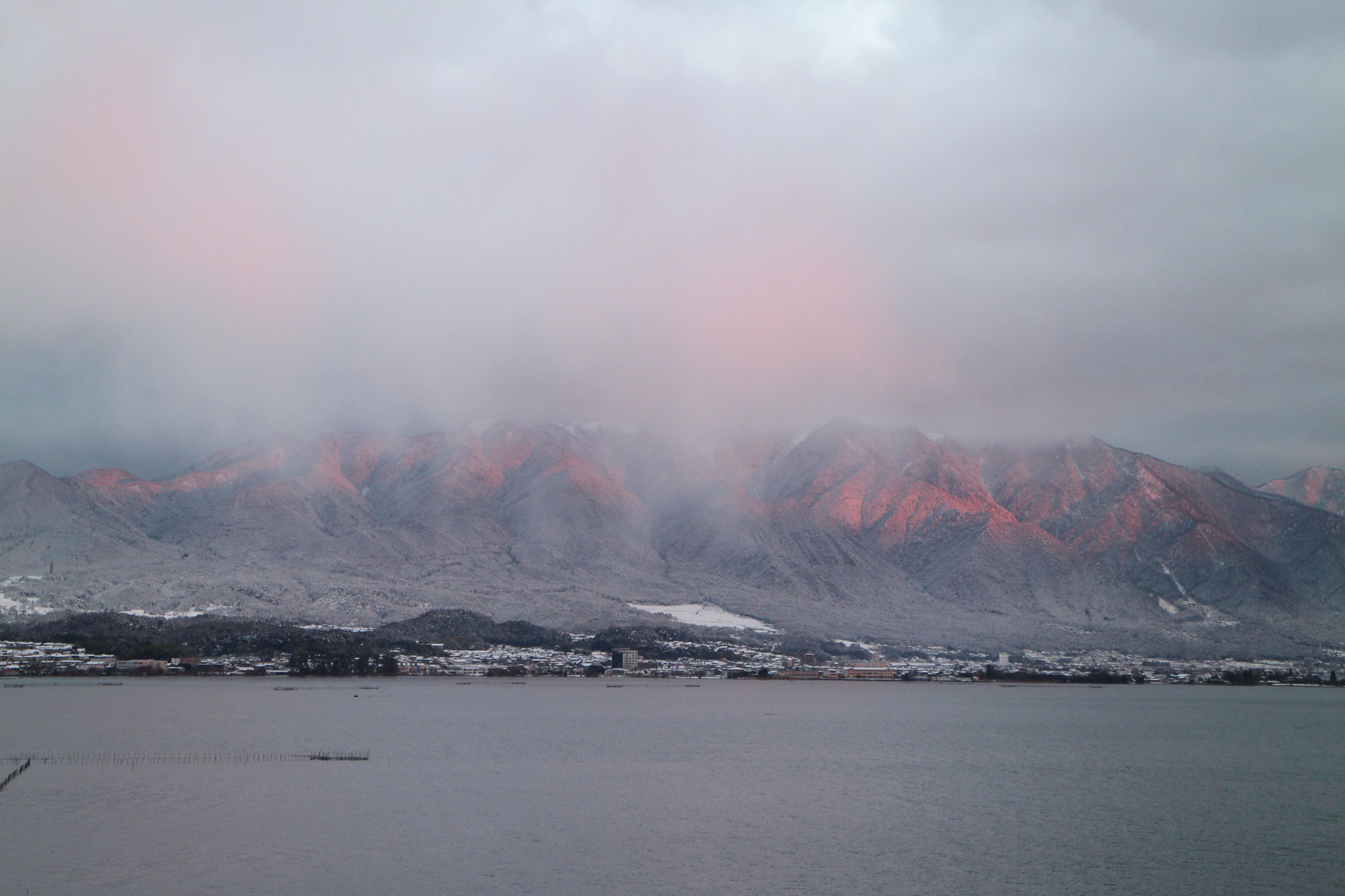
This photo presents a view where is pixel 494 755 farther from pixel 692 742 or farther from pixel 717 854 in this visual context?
pixel 717 854

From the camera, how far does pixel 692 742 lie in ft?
324

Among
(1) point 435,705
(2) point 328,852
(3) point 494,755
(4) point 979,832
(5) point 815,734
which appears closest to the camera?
(2) point 328,852

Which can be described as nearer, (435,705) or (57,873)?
(57,873)

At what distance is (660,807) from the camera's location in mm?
66000

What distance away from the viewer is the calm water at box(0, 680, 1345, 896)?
49375 millimetres

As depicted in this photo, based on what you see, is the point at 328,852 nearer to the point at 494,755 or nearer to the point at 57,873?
the point at 57,873

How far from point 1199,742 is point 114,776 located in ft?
313

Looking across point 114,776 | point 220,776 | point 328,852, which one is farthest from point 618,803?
point 114,776

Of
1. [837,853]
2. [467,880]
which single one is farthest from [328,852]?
[837,853]

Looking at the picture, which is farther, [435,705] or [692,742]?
[435,705]

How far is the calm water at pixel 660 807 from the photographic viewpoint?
49.4 m

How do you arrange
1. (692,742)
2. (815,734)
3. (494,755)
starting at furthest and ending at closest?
(815,734) → (692,742) → (494,755)

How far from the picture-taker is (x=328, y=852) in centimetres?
5234

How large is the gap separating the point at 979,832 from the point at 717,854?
15500mm
